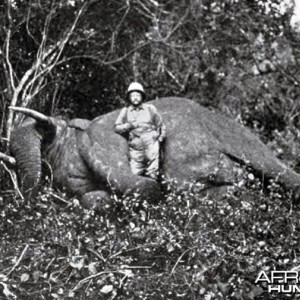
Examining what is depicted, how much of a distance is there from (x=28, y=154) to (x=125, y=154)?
3.09 ft

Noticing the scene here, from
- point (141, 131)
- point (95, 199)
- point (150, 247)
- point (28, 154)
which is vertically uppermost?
point (141, 131)

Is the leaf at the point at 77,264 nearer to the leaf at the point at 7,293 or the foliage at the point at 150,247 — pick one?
the foliage at the point at 150,247

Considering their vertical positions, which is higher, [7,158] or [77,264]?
[77,264]

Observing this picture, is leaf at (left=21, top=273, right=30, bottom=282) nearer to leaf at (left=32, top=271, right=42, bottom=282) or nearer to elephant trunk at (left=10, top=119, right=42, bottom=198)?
leaf at (left=32, top=271, right=42, bottom=282)

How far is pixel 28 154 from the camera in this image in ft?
25.3

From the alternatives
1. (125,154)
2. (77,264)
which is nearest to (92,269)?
(77,264)

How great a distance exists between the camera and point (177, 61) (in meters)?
12.0

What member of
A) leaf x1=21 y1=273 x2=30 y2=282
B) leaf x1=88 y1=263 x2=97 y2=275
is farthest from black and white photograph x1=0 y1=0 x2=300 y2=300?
leaf x1=21 y1=273 x2=30 y2=282

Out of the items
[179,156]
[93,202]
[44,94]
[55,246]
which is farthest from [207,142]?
[44,94]

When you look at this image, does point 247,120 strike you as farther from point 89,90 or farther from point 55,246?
point 55,246

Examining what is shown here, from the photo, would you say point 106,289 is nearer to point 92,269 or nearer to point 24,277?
point 92,269

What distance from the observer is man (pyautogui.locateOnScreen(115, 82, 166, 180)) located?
7879 mm

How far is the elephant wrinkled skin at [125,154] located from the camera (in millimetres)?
7629

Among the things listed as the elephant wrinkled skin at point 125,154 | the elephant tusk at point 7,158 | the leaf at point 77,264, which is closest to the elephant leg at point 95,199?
the elephant wrinkled skin at point 125,154
